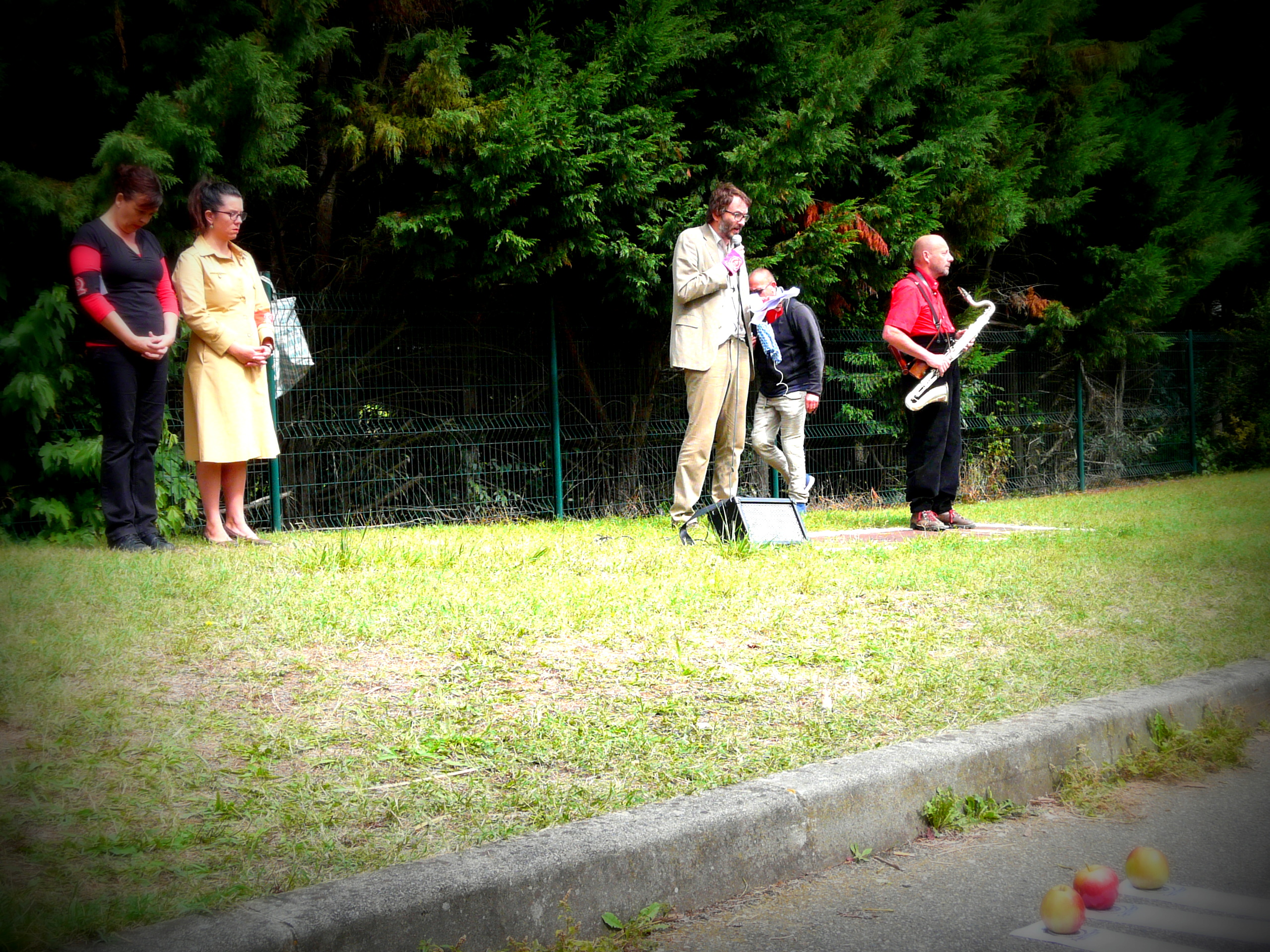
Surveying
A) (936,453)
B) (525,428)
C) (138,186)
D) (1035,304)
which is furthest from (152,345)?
(1035,304)

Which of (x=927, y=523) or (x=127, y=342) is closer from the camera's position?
(x=127, y=342)

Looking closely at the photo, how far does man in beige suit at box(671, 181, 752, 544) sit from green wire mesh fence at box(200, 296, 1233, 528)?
9.01 feet

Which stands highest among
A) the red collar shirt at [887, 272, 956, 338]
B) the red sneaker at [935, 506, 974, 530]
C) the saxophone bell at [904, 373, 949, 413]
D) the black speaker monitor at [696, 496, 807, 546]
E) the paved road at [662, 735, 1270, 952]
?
the red collar shirt at [887, 272, 956, 338]

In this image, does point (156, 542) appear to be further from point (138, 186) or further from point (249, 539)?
point (138, 186)

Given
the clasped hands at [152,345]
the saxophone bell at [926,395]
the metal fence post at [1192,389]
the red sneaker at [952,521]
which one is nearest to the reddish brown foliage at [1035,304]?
the metal fence post at [1192,389]

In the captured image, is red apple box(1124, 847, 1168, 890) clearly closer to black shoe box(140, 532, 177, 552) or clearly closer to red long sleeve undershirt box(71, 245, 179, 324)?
black shoe box(140, 532, 177, 552)

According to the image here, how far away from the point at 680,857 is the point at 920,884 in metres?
0.63

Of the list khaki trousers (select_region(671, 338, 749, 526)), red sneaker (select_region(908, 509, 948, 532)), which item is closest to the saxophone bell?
red sneaker (select_region(908, 509, 948, 532))

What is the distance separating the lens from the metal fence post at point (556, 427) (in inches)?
400

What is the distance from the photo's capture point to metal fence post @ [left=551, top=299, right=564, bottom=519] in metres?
10.2

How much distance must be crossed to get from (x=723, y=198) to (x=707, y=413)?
1.49 m

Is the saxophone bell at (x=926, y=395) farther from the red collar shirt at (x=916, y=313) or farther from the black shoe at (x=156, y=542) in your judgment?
the black shoe at (x=156, y=542)

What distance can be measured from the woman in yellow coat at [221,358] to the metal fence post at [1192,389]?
14.3 meters

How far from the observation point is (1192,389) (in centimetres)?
1659
